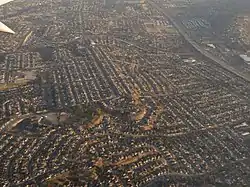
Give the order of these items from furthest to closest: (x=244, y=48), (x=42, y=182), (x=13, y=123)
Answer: (x=244, y=48), (x=13, y=123), (x=42, y=182)

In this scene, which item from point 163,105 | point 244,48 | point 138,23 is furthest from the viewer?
point 138,23

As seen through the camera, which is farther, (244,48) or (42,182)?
(244,48)

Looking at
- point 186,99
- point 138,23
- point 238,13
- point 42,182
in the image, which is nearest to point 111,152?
point 42,182

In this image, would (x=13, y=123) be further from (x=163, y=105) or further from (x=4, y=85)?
(x=163, y=105)

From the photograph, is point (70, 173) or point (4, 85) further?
point (4, 85)

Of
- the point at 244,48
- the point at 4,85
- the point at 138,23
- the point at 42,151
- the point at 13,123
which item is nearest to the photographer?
the point at 42,151

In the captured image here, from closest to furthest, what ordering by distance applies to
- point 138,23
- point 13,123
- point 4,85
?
point 13,123
point 4,85
point 138,23

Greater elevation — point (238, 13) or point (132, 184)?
point (238, 13)

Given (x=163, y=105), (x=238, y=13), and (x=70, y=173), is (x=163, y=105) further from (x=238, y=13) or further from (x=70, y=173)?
(x=238, y=13)

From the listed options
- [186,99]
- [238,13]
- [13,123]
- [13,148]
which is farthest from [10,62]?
[238,13]
